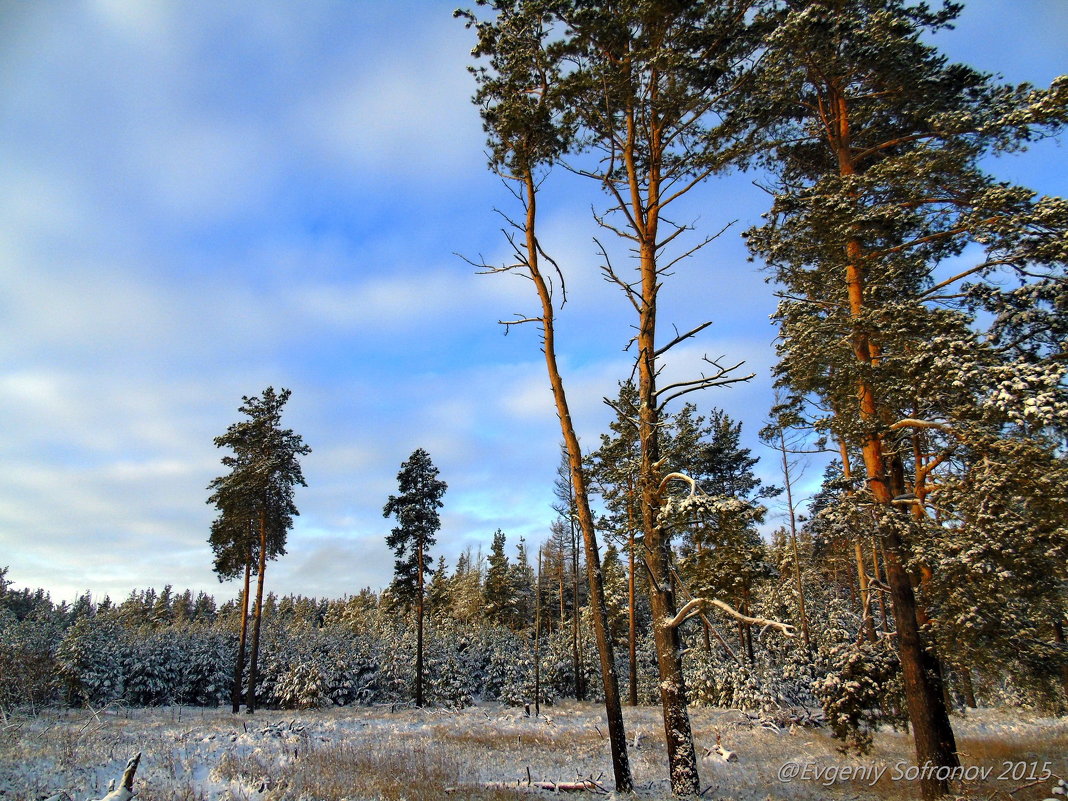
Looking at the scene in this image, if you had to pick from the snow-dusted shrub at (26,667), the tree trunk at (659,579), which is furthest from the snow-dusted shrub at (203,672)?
the tree trunk at (659,579)

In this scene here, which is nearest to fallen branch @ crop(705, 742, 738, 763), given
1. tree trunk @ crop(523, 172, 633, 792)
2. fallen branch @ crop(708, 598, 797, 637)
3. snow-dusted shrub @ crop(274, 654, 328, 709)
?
tree trunk @ crop(523, 172, 633, 792)

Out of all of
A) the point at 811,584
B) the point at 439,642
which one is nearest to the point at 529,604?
the point at 439,642

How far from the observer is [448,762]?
11.5 metres

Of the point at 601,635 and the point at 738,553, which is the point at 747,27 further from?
the point at 601,635

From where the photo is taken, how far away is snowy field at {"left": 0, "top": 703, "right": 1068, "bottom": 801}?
830 centimetres

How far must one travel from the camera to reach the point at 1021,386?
22.6 feet

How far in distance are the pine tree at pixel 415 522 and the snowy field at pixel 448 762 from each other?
35.2ft

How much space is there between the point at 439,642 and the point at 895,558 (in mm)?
33460

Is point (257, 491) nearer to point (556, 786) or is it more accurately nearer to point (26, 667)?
point (26, 667)

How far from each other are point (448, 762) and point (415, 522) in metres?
19.5

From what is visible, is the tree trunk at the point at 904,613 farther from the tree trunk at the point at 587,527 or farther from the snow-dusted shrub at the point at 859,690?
the tree trunk at the point at 587,527

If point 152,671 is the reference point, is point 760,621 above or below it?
above

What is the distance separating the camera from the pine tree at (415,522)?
29906mm

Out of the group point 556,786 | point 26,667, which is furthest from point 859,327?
point 26,667
